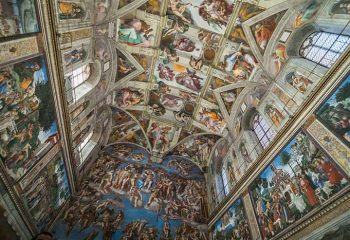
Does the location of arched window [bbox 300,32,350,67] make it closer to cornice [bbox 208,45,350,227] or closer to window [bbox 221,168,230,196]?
cornice [bbox 208,45,350,227]

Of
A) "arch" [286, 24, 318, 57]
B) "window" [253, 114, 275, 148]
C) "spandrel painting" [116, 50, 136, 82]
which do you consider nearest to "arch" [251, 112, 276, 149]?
"window" [253, 114, 275, 148]

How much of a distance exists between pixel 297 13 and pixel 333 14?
1601 mm

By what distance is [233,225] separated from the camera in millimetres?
10195

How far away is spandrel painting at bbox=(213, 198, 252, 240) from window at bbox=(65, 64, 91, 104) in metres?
8.69

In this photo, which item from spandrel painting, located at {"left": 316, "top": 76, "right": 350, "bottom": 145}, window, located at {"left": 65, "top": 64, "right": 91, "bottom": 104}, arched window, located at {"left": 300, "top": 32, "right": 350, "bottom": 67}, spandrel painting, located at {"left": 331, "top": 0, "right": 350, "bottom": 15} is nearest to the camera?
spandrel painting, located at {"left": 316, "top": 76, "right": 350, "bottom": 145}

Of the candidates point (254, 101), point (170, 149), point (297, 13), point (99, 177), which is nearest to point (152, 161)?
point (170, 149)

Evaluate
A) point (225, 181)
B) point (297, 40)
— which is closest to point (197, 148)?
point (225, 181)

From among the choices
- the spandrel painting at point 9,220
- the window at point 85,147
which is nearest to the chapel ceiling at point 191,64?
the window at point 85,147

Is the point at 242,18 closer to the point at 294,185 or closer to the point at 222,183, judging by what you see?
the point at 294,185

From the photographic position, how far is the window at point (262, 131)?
1012cm

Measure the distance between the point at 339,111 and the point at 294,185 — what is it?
2.62 meters

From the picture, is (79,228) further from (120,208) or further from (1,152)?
(1,152)

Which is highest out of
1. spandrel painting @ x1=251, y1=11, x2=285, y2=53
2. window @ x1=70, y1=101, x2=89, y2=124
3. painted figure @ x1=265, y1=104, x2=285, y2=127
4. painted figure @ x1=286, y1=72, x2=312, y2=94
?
spandrel painting @ x1=251, y1=11, x2=285, y2=53

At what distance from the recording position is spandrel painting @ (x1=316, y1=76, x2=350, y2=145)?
Result: 5875 mm
